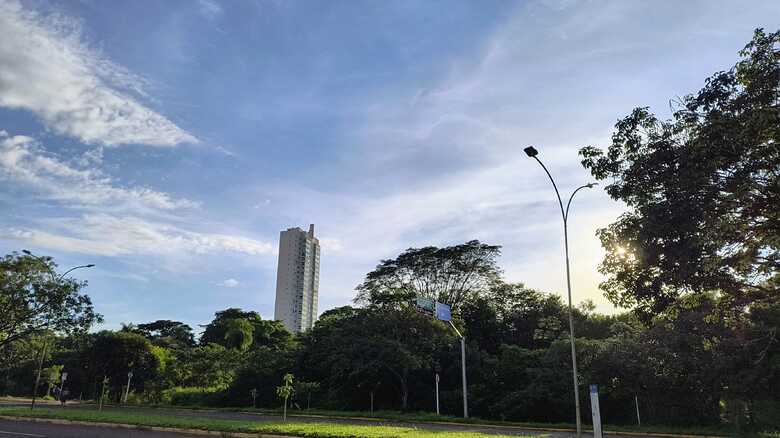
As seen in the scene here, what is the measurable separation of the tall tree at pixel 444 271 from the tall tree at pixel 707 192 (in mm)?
33497

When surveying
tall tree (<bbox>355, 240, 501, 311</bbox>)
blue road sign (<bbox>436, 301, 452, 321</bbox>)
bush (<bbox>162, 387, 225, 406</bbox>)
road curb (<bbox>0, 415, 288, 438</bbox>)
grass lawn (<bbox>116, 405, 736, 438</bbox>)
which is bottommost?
bush (<bbox>162, 387, 225, 406</bbox>)

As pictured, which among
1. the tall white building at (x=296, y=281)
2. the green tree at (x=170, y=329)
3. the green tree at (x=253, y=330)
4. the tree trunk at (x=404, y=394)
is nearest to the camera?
the tree trunk at (x=404, y=394)

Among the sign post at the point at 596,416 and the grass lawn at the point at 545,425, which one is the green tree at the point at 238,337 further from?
the sign post at the point at 596,416

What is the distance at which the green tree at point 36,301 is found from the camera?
31.3 m

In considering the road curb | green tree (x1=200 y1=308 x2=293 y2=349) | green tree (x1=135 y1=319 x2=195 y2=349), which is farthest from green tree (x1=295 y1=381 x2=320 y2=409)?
green tree (x1=135 y1=319 x2=195 y2=349)

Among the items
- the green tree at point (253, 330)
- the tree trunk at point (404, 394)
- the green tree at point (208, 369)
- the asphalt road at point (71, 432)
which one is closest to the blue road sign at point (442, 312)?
the tree trunk at point (404, 394)

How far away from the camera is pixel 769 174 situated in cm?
1370

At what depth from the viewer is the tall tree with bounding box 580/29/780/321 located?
1342 cm

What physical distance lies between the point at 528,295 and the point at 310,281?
117m

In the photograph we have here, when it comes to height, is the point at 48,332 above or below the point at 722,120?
below

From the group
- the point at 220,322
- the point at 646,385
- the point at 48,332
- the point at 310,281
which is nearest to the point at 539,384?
the point at 646,385

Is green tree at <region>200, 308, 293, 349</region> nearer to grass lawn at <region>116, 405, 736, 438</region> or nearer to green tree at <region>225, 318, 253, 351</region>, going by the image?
green tree at <region>225, 318, 253, 351</region>

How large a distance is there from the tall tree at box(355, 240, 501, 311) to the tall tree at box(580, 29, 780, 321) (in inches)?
1319

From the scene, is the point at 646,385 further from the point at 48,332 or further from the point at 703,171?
the point at 48,332
